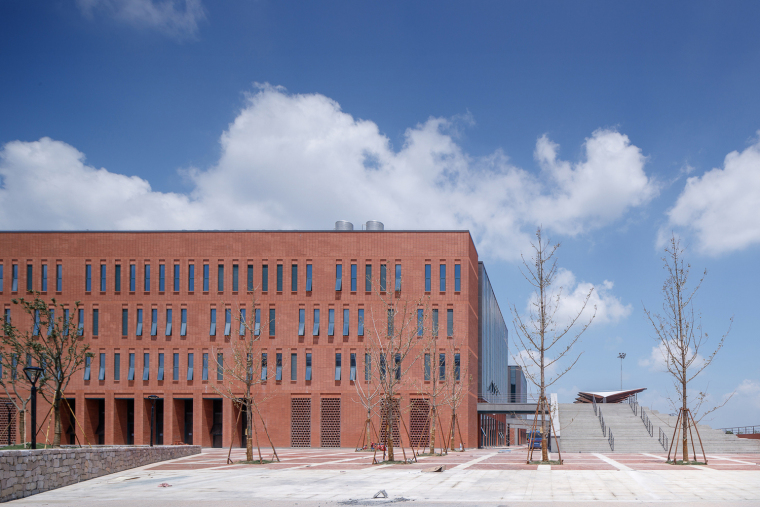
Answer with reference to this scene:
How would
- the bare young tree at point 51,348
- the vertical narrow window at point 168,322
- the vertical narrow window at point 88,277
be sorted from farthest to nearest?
1. the vertical narrow window at point 88,277
2. the vertical narrow window at point 168,322
3. the bare young tree at point 51,348

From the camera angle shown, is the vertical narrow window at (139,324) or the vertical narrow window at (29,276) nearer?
the vertical narrow window at (139,324)

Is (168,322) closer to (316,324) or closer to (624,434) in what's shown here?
(316,324)

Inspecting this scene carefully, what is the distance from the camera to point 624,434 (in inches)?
1756

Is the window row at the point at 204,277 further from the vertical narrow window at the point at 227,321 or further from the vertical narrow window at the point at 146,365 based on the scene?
the vertical narrow window at the point at 146,365

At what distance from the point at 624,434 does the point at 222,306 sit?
29.4 metres

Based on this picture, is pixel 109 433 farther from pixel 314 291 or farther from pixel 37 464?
pixel 37 464

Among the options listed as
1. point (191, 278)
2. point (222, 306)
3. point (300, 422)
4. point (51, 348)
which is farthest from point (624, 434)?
point (51, 348)

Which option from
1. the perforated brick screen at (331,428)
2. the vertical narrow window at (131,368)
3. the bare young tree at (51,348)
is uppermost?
the bare young tree at (51,348)

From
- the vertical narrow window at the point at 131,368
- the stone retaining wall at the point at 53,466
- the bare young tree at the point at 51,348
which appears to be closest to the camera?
the stone retaining wall at the point at 53,466

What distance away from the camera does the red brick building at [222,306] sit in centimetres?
5034

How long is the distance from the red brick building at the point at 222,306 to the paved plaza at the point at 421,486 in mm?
23170

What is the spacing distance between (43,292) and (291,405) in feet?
67.1

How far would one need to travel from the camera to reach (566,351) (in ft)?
88.2

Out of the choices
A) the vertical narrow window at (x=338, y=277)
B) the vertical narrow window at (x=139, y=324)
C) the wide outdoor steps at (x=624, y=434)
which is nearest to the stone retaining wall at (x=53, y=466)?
the wide outdoor steps at (x=624, y=434)
